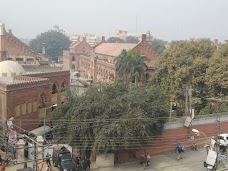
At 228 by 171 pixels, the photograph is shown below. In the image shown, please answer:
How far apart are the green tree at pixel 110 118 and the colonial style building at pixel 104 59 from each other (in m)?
26.9

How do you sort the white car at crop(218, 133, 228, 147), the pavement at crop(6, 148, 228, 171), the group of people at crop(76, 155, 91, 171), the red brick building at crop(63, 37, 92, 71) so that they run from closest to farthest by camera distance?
1. the group of people at crop(76, 155, 91, 171)
2. the pavement at crop(6, 148, 228, 171)
3. the white car at crop(218, 133, 228, 147)
4. the red brick building at crop(63, 37, 92, 71)

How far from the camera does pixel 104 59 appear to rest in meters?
71.0

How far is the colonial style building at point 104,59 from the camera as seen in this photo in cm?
5850

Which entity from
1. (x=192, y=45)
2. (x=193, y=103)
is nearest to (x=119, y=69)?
(x=192, y=45)

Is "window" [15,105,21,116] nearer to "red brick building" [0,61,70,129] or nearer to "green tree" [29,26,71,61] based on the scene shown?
"red brick building" [0,61,70,129]

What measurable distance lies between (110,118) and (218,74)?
17077 millimetres

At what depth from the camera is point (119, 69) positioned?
49594 mm

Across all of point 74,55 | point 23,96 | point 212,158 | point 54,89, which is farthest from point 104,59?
point 212,158

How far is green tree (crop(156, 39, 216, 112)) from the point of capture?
3922 centimetres

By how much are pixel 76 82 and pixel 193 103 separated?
87.8 ft

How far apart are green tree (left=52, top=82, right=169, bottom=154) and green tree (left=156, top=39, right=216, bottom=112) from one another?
509 inches

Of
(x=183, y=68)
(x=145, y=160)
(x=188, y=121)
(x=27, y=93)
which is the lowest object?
(x=145, y=160)

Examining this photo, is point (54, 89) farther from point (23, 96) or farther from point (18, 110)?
point (18, 110)

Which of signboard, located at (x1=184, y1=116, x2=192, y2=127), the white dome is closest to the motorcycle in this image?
signboard, located at (x1=184, y1=116, x2=192, y2=127)
